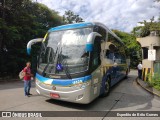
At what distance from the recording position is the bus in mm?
6773

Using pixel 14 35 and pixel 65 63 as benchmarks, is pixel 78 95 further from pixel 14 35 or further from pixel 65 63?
pixel 14 35

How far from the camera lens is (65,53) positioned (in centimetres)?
724

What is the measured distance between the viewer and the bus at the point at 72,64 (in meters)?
6.77

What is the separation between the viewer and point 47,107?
23.6ft

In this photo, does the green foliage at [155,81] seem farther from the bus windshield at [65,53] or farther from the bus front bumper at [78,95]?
the bus windshield at [65,53]

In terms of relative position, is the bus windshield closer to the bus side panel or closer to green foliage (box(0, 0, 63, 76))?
the bus side panel

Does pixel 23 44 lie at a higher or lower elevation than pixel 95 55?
higher

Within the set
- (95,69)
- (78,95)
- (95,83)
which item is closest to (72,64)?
(95,69)

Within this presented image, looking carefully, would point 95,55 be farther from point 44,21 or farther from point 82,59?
point 44,21

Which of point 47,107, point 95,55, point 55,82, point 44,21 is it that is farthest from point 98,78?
point 44,21

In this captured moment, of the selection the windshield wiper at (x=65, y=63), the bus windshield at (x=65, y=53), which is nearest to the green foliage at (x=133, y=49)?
the bus windshield at (x=65, y=53)

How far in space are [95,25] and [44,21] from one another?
944 inches

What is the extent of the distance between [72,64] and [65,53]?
589mm

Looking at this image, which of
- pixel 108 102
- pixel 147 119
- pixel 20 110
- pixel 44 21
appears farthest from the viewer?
pixel 44 21
